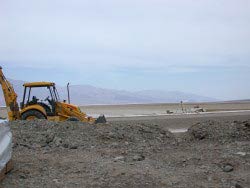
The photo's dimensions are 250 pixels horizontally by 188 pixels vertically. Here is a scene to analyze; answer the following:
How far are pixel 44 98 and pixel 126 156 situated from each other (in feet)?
34.5

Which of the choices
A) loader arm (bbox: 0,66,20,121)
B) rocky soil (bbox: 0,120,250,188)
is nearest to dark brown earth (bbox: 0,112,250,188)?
rocky soil (bbox: 0,120,250,188)

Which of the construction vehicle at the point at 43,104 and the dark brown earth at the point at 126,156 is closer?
the dark brown earth at the point at 126,156

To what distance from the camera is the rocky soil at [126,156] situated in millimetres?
8719

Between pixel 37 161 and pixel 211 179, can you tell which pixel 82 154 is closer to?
pixel 37 161

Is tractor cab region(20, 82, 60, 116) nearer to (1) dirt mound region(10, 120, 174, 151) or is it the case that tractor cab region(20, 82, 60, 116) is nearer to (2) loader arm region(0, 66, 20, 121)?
(2) loader arm region(0, 66, 20, 121)

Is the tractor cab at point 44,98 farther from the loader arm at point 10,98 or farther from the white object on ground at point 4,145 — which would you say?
the white object on ground at point 4,145

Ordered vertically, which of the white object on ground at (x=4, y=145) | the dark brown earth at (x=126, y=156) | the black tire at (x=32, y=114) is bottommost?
the dark brown earth at (x=126, y=156)

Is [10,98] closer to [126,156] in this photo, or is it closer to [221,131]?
[221,131]

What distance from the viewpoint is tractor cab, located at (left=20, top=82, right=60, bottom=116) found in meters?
20.1

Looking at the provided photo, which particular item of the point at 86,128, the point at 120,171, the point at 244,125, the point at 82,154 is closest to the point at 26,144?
the point at 82,154

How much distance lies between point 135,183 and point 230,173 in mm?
2197

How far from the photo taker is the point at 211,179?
29.2 feet

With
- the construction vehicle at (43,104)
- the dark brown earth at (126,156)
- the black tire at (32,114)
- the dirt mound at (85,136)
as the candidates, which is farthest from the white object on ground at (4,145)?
the construction vehicle at (43,104)

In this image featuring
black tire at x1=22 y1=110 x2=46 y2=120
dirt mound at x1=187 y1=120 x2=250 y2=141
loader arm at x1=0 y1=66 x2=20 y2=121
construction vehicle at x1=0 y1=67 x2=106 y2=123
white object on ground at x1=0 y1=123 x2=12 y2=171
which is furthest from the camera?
loader arm at x1=0 y1=66 x2=20 y2=121
